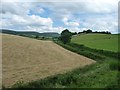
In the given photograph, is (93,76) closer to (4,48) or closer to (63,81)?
(63,81)

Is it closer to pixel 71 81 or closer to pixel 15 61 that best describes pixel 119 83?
pixel 71 81

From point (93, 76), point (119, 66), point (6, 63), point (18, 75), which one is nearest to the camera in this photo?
point (93, 76)

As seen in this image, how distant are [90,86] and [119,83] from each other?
62.3 inches

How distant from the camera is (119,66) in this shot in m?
18.2

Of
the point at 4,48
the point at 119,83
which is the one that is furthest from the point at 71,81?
the point at 4,48

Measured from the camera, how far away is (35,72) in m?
18.3

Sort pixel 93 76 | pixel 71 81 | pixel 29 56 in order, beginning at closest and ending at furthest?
1. pixel 71 81
2. pixel 93 76
3. pixel 29 56

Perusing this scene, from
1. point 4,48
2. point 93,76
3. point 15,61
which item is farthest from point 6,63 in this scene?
point 93,76

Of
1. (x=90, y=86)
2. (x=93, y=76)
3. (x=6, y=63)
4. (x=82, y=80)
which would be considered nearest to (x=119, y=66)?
(x=93, y=76)

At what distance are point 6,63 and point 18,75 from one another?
423 cm

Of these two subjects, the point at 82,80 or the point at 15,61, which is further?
the point at 15,61

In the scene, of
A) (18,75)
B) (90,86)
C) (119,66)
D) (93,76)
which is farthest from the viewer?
(119,66)

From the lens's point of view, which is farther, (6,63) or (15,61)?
(15,61)

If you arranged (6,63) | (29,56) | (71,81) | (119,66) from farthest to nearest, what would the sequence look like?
1. (29,56)
2. (6,63)
3. (119,66)
4. (71,81)
